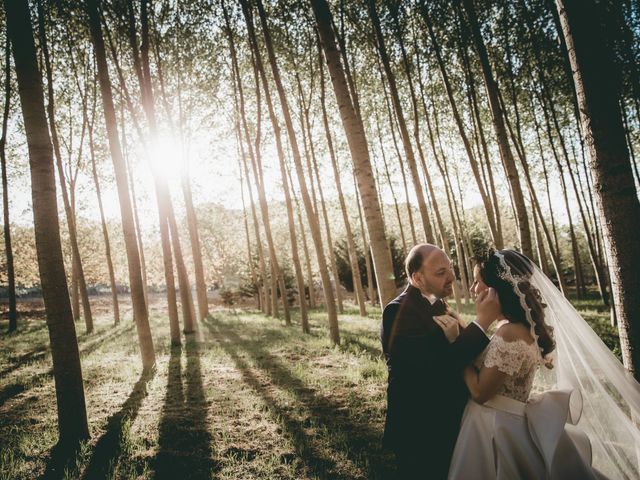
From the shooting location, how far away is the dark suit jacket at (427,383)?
7.75 ft

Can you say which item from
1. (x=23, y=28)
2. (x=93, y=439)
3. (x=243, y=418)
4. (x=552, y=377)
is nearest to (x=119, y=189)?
(x=23, y=28)

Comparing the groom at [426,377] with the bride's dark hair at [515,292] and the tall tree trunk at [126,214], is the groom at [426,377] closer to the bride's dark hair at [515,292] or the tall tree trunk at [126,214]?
the bride's dark hair at [515,292]

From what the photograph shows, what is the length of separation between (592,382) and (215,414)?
183 inches

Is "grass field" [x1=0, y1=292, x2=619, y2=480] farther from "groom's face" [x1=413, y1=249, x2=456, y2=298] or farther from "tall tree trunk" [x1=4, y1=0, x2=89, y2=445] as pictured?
"groom's face" [x1=413, y1=249, x2=456, y2=298]

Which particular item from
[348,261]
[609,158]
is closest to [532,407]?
[609,158]

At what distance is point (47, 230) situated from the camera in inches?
152

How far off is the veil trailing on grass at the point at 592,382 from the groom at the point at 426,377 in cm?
48

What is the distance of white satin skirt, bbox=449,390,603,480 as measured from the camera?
217cm

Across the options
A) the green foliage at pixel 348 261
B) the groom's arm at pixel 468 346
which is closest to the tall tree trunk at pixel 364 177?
the groom's arm at pixel 468 346

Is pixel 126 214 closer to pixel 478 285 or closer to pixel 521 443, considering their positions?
pixel 478 285

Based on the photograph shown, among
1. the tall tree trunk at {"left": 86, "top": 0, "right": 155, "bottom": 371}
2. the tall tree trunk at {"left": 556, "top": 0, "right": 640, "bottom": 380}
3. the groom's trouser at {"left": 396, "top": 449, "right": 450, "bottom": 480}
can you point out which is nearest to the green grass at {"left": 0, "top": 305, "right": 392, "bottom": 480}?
the tall tree trunk at {"left": 86, "top": 0, "right": 155, "bottom": 371}

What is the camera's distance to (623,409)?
2.62 metres

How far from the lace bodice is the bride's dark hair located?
127 millimetres

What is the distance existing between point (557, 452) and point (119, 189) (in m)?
8.42
